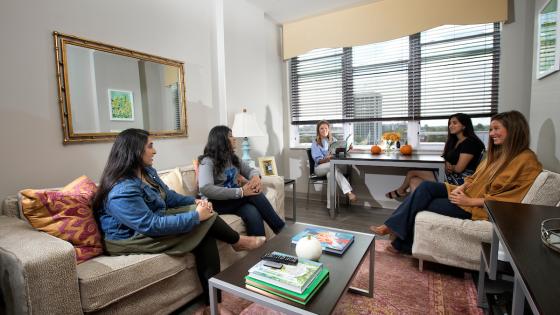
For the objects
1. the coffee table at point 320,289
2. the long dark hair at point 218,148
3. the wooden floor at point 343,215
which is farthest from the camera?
the wooden floor at point 343,215

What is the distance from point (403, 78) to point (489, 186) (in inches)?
84.7

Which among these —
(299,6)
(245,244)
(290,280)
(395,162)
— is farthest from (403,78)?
(290,280)

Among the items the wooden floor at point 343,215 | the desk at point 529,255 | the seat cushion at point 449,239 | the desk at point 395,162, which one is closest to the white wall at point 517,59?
the desk at point 395,162

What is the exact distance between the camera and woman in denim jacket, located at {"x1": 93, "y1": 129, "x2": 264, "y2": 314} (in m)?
1.53

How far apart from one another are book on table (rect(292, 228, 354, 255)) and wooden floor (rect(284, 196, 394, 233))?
53.7 inches

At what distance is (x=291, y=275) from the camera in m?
1.21

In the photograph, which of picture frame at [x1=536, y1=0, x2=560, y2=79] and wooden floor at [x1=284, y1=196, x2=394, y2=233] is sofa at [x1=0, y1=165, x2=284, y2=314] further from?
picture frame at [x1=536, y1=0, x2=560, y2=79]

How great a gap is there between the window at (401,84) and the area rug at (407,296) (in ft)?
6.82

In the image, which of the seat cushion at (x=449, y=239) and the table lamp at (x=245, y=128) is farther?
the table lamp at (x=245, y=128)

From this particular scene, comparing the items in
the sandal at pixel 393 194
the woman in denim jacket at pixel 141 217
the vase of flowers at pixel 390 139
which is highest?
the vase of flowers at pixel 390 139

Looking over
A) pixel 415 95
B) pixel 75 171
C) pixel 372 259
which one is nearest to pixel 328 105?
pixel 415 95

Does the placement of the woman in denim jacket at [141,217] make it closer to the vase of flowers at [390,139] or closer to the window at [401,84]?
the vase of flowers at [390,139]

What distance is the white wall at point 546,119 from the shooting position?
198cm

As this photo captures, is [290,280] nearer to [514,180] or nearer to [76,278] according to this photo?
[76,278]
